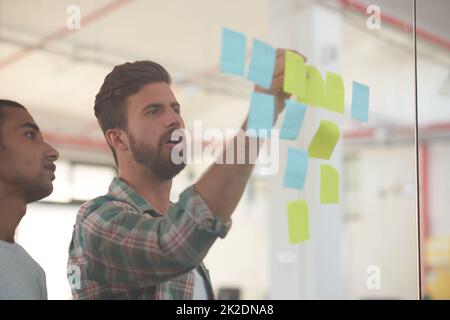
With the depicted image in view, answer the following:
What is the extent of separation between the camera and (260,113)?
1.49 m

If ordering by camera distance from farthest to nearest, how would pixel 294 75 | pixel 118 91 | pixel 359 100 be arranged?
pixel 359 100 < pixel 294 75 < pixel 118 91

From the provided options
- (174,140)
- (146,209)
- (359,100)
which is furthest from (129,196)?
(359,100)

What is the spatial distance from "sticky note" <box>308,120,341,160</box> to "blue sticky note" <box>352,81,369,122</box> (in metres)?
0.07

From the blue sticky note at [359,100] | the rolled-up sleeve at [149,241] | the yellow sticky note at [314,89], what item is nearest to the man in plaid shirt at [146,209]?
the rolled-up sleeve at [149,241]

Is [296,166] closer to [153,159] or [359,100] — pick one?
[359,100]

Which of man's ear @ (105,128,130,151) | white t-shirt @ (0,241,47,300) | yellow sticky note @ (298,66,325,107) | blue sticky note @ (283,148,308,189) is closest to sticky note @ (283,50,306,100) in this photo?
yellow sticky note @ (298,66,325,107)

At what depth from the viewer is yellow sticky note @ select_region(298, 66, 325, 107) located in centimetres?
161

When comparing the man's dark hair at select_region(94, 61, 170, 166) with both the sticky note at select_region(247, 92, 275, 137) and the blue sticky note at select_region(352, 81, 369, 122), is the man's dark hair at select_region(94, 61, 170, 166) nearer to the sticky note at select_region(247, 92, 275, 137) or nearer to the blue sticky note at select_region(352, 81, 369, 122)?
the sticky note at select_region(247, 92, 275, 137)

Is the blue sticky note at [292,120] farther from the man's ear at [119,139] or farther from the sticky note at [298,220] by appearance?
the man's ear at [119,139]

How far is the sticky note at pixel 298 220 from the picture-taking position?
5.30 ft

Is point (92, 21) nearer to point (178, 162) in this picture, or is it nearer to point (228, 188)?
point (178, 162)

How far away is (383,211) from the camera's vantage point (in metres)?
9.48

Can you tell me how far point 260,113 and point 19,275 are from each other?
663 millimetres
